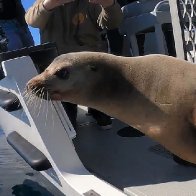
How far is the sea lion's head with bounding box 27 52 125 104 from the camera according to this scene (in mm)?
2391

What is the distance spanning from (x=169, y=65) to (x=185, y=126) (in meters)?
0.32

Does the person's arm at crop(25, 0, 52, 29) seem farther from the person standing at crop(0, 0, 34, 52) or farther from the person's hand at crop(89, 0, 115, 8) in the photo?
the person standing at crop(0, 0, 34, 52)

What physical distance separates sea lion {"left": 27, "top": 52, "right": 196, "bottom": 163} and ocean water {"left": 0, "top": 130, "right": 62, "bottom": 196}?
180cm

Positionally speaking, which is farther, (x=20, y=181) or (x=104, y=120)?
(x=20, y=181)

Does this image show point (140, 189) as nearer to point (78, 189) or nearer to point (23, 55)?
point (78, 189)

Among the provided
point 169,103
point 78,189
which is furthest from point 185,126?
point 78,189

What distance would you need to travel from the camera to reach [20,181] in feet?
14.2

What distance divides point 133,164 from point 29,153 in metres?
0.69

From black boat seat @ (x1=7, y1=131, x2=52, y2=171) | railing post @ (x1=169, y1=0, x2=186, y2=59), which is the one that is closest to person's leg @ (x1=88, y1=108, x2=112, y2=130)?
black boat seat @ (x1=7, y1=131, x2=52, y2=171)

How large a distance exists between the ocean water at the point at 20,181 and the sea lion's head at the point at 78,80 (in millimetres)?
1797

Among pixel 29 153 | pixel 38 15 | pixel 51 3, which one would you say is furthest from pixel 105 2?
pixel 29 153

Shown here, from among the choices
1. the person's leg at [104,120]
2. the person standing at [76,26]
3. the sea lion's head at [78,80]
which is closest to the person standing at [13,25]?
the person standing at [76,26]

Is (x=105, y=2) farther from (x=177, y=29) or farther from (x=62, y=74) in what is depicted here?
(x=62, y=74)

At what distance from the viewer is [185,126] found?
2.32 m
